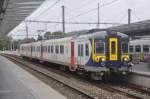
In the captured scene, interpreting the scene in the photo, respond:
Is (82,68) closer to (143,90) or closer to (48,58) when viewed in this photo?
(143,90)

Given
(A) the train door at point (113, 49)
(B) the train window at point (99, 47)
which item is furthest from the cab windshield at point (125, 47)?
(B) the train window at point (99, 47)

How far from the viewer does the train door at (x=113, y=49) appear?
1833 cm

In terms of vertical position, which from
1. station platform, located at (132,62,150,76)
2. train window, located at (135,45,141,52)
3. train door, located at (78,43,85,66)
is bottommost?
station platform, located at (132,62,150,76)

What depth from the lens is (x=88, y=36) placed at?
18.7 metres

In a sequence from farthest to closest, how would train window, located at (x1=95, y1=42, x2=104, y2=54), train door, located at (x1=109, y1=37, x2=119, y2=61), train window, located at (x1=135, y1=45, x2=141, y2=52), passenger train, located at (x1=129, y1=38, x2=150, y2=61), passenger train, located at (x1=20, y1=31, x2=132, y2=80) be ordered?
train window, located at (x1=135, y1=45, x2=141, y2=52) < passenger train, located at (x1=129, y1=38, x2=150, y2=61) < train door, located at (x1=109, y1=37, x2=119, y2=61) < train window, located at (x1=95, y1=42, x2=104, y2=54) < passenger train, located at (x1=20, y1=31, x2=132, y2=80)

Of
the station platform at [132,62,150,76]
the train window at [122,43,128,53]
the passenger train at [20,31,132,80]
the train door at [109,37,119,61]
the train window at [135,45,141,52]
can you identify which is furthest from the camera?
the train window at [135,45,141,52]

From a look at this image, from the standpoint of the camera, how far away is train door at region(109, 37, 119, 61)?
60.1 feet

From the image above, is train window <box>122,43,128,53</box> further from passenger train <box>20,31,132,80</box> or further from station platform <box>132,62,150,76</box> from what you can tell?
station platform <box>132,62,150,76</box>

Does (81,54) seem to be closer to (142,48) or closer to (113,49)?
(113,49)

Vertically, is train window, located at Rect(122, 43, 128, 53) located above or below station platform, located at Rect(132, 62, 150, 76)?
above

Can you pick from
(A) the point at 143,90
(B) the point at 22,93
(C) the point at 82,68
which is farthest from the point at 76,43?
(B) the point at 22,93

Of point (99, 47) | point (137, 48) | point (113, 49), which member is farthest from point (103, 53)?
point (137, 48)

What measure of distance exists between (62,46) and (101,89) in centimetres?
968

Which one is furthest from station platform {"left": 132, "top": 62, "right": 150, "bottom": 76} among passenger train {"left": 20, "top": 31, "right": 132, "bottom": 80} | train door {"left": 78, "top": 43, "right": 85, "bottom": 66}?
train door {"left": 78, "top": 43, "right": 85, "bottom": 66}
